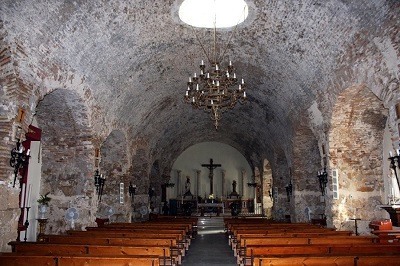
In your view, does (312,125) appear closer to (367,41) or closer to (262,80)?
(262,80)

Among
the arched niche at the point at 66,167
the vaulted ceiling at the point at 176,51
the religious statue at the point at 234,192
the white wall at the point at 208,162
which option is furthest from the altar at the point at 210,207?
the arched niche at the point at 66,167

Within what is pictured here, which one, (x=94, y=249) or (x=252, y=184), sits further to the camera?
(x=252, y=184)

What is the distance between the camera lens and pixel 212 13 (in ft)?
33.4

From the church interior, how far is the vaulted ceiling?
0.11 feet

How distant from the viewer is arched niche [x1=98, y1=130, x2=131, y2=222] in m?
14.5

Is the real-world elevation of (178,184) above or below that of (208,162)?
below

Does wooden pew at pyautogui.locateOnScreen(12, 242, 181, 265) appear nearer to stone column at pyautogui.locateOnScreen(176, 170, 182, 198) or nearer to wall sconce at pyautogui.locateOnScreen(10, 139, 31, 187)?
wall sconce at pyautogui.locateOnScreen(10, 139, 31, 187)

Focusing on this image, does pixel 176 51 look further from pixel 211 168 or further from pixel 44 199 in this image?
pixel 211 168

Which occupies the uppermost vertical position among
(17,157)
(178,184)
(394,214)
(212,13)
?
(212,13)

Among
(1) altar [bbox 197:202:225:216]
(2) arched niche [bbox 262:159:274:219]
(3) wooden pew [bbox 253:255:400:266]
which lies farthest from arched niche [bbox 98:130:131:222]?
(1) altar [bbox 197:202:225:216]

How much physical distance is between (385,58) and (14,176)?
741 cm

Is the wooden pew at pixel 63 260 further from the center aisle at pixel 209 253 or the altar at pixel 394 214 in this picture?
the altar at pixel 394 214

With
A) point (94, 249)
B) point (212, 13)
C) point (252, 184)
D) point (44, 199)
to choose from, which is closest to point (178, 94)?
point (212, 13)

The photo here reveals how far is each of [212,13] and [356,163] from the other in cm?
576
